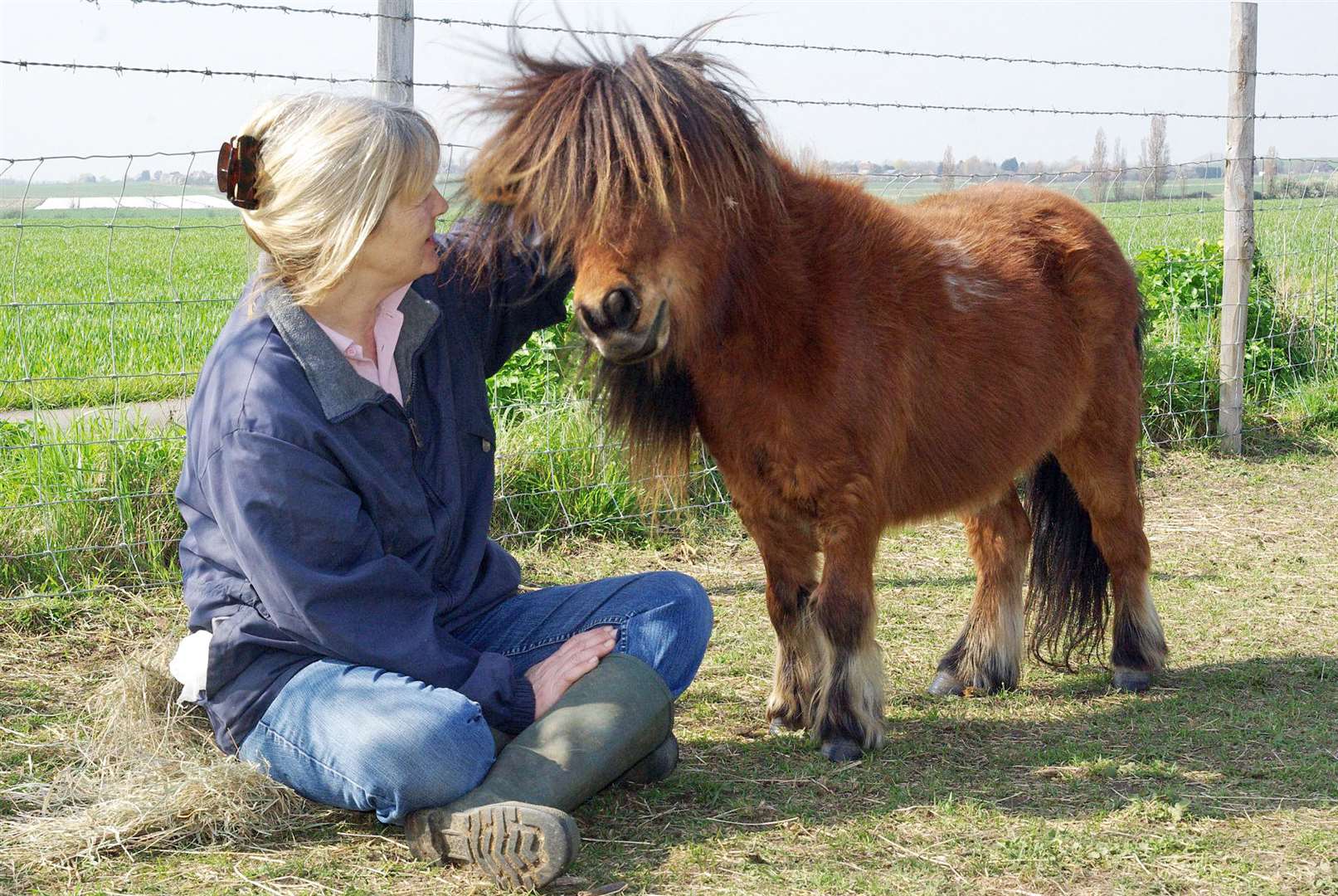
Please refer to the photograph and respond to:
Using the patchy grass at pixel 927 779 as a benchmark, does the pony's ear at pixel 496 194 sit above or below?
above

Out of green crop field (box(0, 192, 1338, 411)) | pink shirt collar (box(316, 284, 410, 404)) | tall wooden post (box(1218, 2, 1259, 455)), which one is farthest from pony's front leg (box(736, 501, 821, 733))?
tall wooden post (box(1218, 2, 1259, 455))

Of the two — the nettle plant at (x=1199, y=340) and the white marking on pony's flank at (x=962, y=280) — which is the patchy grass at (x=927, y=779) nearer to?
the white marking on pony's flank at (x=962, y=280)

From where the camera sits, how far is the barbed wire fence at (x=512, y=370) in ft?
15.4

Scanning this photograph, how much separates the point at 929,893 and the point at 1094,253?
244 centimetres

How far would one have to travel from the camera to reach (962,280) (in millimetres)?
3650

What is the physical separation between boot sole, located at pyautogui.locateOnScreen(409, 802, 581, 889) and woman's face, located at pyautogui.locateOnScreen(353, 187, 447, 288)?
129 cm

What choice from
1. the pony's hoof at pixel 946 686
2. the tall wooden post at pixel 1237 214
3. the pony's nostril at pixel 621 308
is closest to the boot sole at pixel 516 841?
the pony's nostril at pixel 621 308

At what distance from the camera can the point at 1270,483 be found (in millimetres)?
6809

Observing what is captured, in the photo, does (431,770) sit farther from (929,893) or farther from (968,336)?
(968,336)

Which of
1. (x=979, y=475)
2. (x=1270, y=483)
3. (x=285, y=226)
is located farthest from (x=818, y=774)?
(x=1270, y=483)

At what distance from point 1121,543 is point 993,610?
0.53 meters

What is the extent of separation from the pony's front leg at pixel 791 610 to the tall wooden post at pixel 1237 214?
498cm

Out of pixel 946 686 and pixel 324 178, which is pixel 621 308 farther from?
pixel 946 686

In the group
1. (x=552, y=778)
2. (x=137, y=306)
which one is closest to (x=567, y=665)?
(x=552, y=778)
